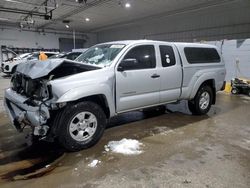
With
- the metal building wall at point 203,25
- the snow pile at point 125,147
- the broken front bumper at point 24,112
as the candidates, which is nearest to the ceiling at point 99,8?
the metal building wall at point 203,25

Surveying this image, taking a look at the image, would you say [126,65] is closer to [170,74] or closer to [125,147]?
[170,74]

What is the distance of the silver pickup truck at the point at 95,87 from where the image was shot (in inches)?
121

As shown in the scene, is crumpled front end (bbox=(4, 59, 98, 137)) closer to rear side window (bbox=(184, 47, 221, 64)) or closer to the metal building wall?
rear side window (bbox=(184, 47, 221, 64))

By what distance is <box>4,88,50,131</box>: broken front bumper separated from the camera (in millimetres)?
2977

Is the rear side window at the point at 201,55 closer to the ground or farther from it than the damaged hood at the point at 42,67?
farther from it

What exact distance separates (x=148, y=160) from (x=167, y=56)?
88.6 inches

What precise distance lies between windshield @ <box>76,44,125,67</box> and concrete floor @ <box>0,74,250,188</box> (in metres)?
1.37

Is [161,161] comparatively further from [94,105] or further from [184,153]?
[94,105]

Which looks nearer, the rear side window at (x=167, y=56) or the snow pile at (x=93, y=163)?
the snow pile at (x=93, y=163)

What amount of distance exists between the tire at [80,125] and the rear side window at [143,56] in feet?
3.49

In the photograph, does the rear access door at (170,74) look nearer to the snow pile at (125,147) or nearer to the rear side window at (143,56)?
the rear side window at (143,56)

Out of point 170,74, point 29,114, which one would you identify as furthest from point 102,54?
point 29,114

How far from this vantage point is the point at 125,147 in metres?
3.53

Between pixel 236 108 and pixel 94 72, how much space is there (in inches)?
184
